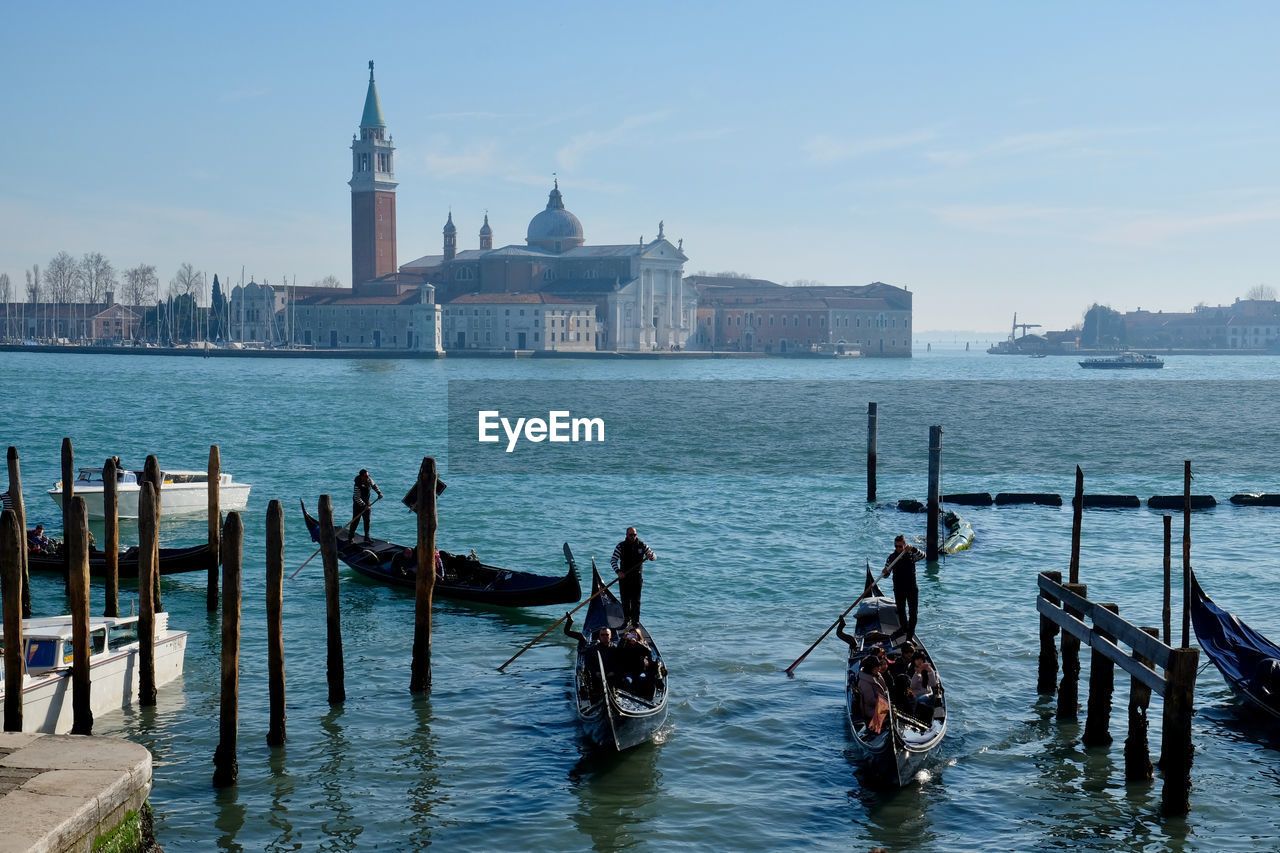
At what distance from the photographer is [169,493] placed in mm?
22922

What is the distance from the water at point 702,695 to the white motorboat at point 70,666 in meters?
0.26

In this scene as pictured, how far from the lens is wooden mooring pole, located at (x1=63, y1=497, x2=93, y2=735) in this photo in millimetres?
9359

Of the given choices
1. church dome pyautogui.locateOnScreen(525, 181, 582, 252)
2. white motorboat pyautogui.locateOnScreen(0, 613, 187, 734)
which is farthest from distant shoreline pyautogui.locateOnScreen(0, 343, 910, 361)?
white motorboat pyautogui.locateOnScreen(0, 613, 187, 734)

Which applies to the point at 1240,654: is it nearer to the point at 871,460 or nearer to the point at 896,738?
the point at 896,738

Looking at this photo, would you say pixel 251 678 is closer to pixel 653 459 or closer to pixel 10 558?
pixel 10 558

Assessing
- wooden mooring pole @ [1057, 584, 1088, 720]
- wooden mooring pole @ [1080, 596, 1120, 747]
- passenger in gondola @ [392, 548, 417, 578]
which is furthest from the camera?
passenger in gondola @ [392, 548, 417, 578]

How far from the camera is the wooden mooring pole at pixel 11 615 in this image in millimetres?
8766

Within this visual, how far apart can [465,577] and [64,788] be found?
8.76 metres

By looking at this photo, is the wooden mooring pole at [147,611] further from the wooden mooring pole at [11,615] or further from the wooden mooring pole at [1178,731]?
the wooden mooring pole at [1178,731]

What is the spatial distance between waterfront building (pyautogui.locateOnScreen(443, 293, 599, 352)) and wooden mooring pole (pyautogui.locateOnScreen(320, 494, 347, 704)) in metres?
100

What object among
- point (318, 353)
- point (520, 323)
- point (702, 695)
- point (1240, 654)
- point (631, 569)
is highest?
point (520, 323)

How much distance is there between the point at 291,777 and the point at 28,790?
310 cm

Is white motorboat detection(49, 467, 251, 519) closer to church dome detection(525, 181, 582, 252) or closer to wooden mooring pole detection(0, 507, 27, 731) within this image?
wooden mooring pole detection(0, 507, 27, 731)

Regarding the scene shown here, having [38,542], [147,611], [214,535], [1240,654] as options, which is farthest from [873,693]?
[38,542]
